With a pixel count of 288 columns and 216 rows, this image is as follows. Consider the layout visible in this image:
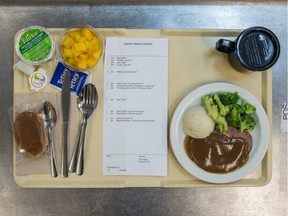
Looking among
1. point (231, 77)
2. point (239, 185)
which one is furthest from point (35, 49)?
point (239, 185)

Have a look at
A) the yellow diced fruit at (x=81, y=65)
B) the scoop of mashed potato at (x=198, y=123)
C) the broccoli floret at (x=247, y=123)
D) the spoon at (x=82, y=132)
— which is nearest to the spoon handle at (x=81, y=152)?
the spoon at (x=82, y=132)

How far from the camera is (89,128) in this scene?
0.85 metres

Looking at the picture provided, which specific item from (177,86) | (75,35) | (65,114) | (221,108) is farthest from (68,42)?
(221,108)

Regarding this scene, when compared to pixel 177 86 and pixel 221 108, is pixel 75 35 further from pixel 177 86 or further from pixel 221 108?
pixel 221 108

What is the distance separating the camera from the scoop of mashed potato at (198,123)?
0.79 meters

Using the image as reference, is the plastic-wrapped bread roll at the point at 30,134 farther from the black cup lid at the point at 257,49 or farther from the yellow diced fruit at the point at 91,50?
the black cup lid at the point at 257,49

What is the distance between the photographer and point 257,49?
2.56 ft

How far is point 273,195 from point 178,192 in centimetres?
24

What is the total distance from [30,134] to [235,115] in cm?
47

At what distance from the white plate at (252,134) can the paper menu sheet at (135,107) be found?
0.12ft

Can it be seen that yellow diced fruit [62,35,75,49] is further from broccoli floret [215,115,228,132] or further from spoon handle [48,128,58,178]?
broccoli floret [215,115,228,132]

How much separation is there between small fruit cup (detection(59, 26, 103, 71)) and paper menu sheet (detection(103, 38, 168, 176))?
0.04 metres

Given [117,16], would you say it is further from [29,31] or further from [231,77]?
[231,77]

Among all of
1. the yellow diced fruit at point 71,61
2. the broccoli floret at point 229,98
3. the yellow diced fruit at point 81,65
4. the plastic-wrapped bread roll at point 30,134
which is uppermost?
the yellow diced fruit at point 71,61
